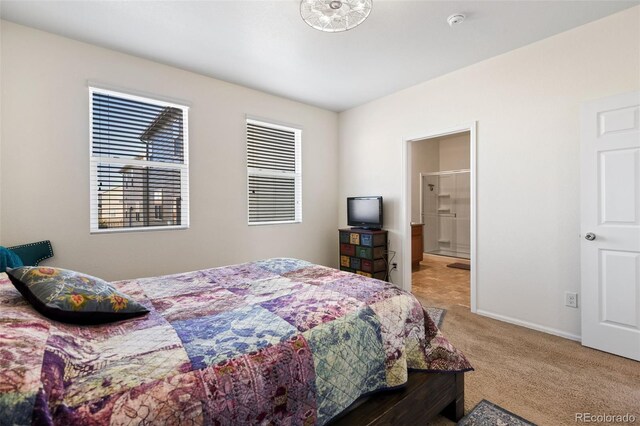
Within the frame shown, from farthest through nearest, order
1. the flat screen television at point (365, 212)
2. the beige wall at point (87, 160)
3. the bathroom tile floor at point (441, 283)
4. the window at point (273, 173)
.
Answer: the flat screen television at point (365, 212), the window at point (273, 173), the bathroom tile floor at point (441, 283), the beige wall at point (87, 160)

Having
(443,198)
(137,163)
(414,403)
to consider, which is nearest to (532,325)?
(414,403)

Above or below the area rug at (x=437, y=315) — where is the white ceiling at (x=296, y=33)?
above

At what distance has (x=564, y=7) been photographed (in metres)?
2.26

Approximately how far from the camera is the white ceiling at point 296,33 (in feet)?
7.32

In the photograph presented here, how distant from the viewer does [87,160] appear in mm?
2709

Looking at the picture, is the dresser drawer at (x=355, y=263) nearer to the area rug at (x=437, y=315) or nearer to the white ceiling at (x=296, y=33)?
the area rug at (x=437, y=315)

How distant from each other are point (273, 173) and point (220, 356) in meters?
3.24

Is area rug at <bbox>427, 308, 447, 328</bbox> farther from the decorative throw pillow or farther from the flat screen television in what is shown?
the decorative throw pillow

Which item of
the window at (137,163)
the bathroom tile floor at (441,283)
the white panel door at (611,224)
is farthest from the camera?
the bathroom tile floor at (441,283)

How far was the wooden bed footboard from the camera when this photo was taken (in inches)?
48.1

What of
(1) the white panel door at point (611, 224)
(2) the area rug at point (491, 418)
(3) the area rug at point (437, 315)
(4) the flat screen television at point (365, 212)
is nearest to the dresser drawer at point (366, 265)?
(4) the flat screen television at point (365, 212)

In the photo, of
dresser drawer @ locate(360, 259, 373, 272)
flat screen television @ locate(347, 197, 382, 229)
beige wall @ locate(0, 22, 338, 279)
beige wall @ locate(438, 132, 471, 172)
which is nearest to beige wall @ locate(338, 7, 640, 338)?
flat screen television @ locate(347, 197, 382, 229)

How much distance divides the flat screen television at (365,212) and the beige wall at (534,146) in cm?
112

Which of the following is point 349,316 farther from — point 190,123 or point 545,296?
point 190,123
